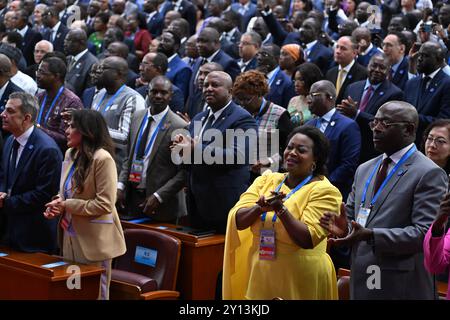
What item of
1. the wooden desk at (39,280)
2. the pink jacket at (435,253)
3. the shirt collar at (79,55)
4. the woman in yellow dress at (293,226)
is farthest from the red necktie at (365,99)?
the shirt collar at (79,55)

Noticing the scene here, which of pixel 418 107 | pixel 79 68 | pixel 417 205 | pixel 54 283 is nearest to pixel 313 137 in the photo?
pixel 417 205

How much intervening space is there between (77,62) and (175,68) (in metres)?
1.09

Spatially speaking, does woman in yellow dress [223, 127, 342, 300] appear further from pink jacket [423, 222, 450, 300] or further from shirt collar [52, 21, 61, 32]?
shirt collar [52, 21, 61, 32]

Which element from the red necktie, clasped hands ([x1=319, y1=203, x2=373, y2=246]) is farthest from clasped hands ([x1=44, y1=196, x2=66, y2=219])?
the red necktie

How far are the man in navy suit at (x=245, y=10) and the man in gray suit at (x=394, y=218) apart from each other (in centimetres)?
830

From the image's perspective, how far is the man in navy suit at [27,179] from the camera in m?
5.14

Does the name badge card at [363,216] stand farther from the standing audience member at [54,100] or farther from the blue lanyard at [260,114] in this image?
the standing audience member at [54,100]

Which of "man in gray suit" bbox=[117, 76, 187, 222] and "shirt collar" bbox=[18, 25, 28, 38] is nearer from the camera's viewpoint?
"man in gray suit" bbox=[117, 76, 187, 222]

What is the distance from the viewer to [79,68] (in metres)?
8.62

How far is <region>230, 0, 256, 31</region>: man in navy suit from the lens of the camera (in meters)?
12.1

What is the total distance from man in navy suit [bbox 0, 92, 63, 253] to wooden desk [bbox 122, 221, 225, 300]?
86 cm

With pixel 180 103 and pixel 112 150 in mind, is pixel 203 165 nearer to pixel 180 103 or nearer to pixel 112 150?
pixel 112 150

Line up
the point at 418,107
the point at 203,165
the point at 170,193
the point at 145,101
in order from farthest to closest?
the point at 145,101, the point at 418,107, the point at 170,193, the point at 203,165

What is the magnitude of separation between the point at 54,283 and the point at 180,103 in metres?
3.18
